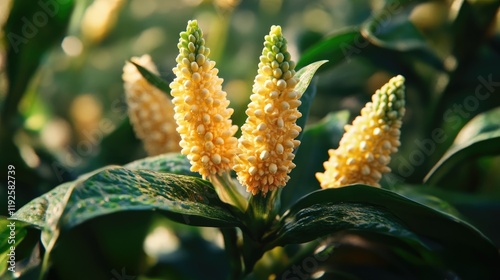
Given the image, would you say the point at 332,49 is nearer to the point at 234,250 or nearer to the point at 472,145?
the point at 472,145

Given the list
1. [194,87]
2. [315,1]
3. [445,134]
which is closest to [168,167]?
[194,87]

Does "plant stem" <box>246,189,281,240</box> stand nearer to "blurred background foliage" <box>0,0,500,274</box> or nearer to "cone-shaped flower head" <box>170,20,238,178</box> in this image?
"cone-shaped flower head" <box>170,20,238,178</box>

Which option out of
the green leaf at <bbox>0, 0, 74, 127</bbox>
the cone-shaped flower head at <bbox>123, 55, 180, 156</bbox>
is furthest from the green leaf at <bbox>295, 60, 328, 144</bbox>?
the green leaf at <bbox>0, 0, 74, 127</bbox>

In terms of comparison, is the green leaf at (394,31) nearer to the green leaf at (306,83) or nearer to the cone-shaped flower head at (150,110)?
the green leaf at (306,83)

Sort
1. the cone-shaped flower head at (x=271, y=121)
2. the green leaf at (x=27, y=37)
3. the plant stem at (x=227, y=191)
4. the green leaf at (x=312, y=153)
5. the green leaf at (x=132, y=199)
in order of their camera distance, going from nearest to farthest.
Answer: the green leaf at (x=132, y=199) < the cone-shaped flower head at (x=271, y=121) < the plant stem at (x=227, y=191) < the green leaf at (x=312, y=153) < the green leaf at (x=27, y=37)

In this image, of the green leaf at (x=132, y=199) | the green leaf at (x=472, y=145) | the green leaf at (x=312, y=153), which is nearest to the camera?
the green leaf at (x=132, y=199)

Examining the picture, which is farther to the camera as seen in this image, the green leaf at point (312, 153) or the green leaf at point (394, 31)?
the green leaf at point (394, 31)

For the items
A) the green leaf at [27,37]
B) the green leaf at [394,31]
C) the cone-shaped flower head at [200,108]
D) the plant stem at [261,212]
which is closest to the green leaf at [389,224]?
the plant stem at [261,212]
